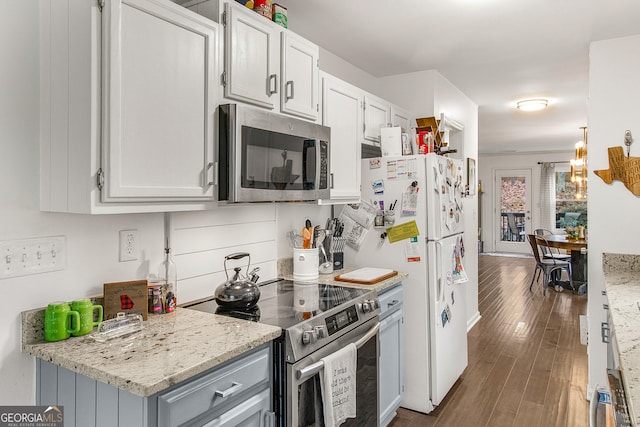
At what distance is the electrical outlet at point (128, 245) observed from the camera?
1755 mm

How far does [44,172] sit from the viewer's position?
1.50 meters

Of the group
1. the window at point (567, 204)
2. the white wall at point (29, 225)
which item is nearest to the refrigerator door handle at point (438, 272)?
the white wall at point (29, 225)

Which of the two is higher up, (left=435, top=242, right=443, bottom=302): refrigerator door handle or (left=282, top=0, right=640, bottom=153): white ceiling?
(left=282, top=0, right=640, bottom=153): white ceiling

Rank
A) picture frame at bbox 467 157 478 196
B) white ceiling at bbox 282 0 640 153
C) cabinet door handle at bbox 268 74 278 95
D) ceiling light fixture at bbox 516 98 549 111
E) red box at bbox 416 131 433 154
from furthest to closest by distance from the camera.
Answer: ceiling light fixture at bbox 516 98 549 111 < picture frame at bbox 467 157 478 196 < red box at bbox 416 131 433 154 < white ceiling at bbox 282 0 640 153 < cabinet door handle at bbox 268 74 278 95

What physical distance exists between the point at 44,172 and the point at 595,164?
326 centimetres

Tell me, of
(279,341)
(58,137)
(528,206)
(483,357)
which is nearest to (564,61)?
(483,357)

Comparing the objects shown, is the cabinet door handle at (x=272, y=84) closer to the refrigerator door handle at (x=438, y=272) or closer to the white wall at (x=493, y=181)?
A: the refrigerator door handle at (x=438, y=272)

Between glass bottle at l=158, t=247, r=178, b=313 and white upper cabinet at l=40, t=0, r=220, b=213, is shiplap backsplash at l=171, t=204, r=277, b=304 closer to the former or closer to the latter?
glass bottle at l=158, t=247, r=178, b=313

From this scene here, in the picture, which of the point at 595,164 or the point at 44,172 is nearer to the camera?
the point at 44,172

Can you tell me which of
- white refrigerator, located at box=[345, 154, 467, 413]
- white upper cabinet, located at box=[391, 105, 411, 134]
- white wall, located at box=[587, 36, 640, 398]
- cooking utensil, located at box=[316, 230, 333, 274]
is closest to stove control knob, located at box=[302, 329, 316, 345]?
cooking utensil, located at box=[316, 230, 333, 274]

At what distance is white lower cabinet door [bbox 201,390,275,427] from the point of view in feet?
4.56

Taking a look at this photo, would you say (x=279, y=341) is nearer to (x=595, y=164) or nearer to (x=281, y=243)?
(x=281, y=243)

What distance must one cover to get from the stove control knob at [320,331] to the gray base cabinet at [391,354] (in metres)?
0.71

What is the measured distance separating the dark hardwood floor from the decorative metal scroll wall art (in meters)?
1.51
